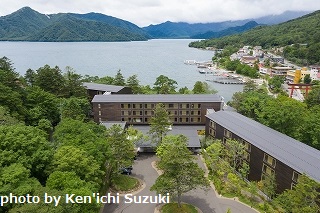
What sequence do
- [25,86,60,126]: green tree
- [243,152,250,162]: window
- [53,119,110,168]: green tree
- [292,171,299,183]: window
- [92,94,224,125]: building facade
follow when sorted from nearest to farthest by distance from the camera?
[292,171,299,183]: window < [53,119,110,168]: green tree < [243,152,250,162]: window < [25,86,60,126]: green tree < [92,94,224,125]: building facade

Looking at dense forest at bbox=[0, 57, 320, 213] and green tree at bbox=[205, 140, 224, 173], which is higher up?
dense forest at bbox=[0, 57, 320, 213]

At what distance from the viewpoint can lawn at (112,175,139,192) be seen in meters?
26.5

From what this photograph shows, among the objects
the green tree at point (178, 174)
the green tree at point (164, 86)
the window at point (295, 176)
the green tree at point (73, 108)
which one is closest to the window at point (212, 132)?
the window at point (295, 176)

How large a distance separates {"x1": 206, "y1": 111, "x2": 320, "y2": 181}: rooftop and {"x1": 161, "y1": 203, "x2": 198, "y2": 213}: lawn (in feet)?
30.9

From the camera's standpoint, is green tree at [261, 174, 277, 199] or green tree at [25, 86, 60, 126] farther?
green tree at [25, 86, 60, 126]

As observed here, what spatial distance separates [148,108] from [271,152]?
22351mm

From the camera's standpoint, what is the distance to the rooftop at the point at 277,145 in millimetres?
22672

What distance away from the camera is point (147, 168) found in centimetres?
3145

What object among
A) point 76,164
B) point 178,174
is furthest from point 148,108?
point 76,164

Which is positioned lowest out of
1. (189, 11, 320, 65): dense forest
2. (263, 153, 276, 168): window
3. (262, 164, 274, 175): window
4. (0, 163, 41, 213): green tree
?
(262, 164, 274, 175): window

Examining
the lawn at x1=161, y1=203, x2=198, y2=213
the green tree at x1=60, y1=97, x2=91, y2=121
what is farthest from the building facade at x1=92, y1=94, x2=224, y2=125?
the lawn at x1=161, y1=203, x2=198, y2=213

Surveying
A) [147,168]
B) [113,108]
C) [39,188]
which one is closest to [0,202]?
[39,188]

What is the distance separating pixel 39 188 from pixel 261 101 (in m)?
39.8

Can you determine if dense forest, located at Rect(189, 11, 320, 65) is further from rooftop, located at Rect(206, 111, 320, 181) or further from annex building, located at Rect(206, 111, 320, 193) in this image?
annex building, located at Rect(206, 111, 320, 193)
